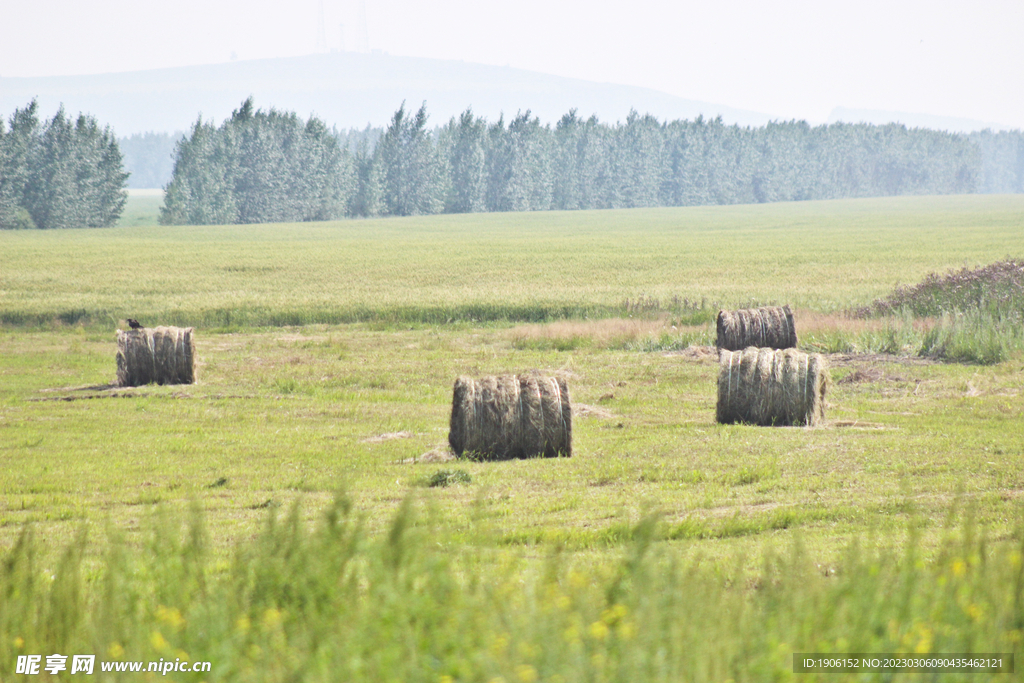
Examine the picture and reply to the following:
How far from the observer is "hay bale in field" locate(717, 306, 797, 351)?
24.2 meters

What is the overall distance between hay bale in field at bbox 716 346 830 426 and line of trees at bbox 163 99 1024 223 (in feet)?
345

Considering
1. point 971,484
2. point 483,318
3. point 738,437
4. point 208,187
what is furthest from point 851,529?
point 208,187

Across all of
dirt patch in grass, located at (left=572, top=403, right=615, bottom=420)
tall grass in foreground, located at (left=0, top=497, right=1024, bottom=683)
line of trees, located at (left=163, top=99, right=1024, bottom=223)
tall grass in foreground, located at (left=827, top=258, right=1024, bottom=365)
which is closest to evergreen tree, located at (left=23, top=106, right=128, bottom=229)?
line of trees, located at (left=163, top=99, right=1024, bottom=223)

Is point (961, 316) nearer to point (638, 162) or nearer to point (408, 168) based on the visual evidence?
point (408, 168)

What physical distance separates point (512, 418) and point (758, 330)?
11.8 metres

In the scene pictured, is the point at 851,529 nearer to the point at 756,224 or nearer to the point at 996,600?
the point at 996,600

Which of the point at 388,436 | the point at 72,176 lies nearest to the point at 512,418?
the point at 388,436

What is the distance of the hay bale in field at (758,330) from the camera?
79.5 feet

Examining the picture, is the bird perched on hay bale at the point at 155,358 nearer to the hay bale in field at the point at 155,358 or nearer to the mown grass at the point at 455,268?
the hay bale in field at the point at 155,358

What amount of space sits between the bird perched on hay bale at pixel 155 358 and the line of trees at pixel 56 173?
89113mm

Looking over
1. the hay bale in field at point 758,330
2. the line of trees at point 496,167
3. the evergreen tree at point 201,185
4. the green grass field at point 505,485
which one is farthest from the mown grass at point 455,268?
the line of trees at point 496,167

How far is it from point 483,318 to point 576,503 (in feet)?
82.5

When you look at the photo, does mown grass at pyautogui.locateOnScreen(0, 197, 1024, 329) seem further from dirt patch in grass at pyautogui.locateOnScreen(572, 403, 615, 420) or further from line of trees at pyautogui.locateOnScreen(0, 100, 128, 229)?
dirt patch in grass at pyautogui.locateOnScreen(572, 403, 615, 420)

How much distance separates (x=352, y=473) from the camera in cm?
1332
